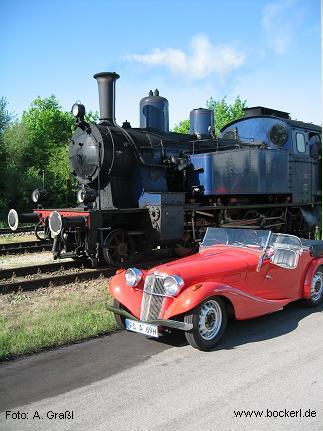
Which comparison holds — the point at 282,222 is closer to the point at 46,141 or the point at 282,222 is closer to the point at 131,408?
the point at 131,408

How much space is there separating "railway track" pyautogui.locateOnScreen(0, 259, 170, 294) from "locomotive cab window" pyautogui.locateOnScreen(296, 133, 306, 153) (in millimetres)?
5573

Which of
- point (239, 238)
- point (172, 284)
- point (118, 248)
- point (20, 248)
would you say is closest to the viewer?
point (172, 284)

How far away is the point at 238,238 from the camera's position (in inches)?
239

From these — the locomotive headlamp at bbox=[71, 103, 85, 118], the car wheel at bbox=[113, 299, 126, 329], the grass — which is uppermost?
the locomotive headlamp at bbox=[71, 103, 85, 118]

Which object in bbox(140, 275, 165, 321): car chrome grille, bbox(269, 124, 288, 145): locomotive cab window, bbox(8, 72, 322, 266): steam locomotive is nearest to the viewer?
bbox(140, 275, 165, 321): car chrome grille

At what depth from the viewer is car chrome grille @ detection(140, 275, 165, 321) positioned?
4.87 m

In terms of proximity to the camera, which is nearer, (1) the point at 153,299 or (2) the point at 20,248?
(1) the point at 153,299

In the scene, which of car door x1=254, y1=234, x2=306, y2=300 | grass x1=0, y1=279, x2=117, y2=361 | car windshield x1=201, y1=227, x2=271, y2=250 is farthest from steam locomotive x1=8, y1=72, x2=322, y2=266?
car door x1=254, y1=234, x2=306, y2=300

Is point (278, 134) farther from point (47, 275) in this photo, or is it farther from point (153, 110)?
point (47, 275)

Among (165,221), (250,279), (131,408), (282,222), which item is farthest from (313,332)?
(282,222)

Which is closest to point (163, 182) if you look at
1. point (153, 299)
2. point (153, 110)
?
point (153, 110)

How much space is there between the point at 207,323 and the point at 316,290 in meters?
2.35

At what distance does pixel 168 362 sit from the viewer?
4445mm

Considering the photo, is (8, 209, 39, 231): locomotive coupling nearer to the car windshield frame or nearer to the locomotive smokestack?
the locomotive smokestack
